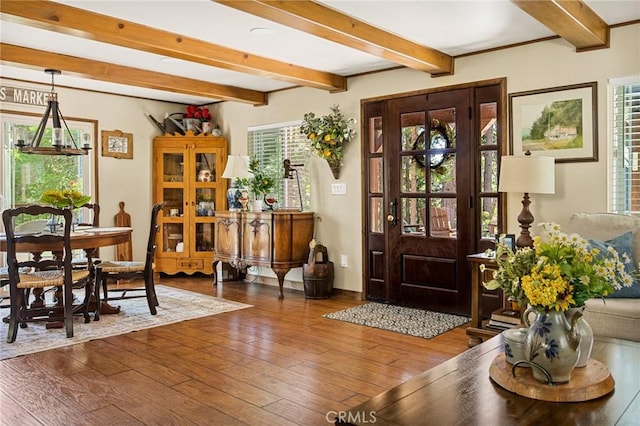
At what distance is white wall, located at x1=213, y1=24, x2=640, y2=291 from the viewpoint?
3838mm

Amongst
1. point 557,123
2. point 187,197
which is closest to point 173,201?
point 187,197

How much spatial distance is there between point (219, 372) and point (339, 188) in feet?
9.23

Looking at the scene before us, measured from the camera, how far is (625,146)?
383 cm

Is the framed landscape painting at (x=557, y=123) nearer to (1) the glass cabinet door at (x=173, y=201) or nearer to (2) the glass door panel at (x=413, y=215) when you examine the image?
(2) the glass door panel at (x=413, y=215)

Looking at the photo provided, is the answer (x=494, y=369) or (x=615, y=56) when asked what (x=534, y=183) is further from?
(x=494, y=369)

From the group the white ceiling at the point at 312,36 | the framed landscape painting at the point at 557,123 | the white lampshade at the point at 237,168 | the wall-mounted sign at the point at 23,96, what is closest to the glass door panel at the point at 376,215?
the white ceiling at the point at 312,36

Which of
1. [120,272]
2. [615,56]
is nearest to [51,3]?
[120,272]

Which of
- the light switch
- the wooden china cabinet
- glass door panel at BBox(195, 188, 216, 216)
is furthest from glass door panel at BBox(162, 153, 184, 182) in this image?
the light switch

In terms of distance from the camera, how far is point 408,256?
16.3ft

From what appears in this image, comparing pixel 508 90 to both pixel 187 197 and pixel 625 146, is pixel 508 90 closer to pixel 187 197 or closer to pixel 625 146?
pixel 625 146

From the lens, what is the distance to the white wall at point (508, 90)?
3.84 m

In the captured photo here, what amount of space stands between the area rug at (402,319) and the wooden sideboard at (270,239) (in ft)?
3.13

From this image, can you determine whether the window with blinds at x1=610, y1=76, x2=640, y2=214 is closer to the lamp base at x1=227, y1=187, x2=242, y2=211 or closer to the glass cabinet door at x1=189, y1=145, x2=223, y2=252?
the lamp base at x1=227, y1=187, x2=242, y2=211

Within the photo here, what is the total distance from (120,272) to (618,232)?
392 cm
